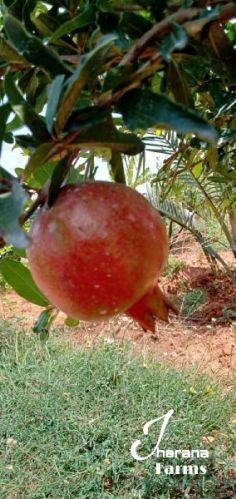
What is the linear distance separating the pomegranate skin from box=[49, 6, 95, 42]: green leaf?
0.40 ft

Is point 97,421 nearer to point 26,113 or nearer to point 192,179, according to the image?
point 192,179

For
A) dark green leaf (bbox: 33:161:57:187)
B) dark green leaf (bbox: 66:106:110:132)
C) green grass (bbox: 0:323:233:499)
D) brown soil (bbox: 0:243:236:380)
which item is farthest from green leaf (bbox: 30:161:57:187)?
brown soil (bbox: 0:243:236:380)

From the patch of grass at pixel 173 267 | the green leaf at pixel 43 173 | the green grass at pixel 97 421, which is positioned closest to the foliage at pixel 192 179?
the green leaf at pixel 43 173

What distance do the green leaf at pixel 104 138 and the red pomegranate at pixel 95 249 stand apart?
0.05 metres

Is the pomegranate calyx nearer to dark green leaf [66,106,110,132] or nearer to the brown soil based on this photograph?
dark green leaf [66,106,110,132]

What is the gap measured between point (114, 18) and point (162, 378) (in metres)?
3.17

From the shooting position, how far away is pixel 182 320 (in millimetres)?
4602

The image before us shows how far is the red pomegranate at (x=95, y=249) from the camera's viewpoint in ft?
1.49

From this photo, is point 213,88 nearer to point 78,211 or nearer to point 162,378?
point 78,211

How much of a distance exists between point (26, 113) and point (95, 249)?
0.11 m

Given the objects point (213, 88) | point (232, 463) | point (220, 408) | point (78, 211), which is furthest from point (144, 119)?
point (220, 408)

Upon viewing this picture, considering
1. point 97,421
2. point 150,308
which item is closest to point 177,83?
point 150,308

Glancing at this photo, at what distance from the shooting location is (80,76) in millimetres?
382

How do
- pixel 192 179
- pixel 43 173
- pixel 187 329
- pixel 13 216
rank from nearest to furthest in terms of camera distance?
pixel 13 216
pixel 43 173
pixel 192 179
pixel 187 329
